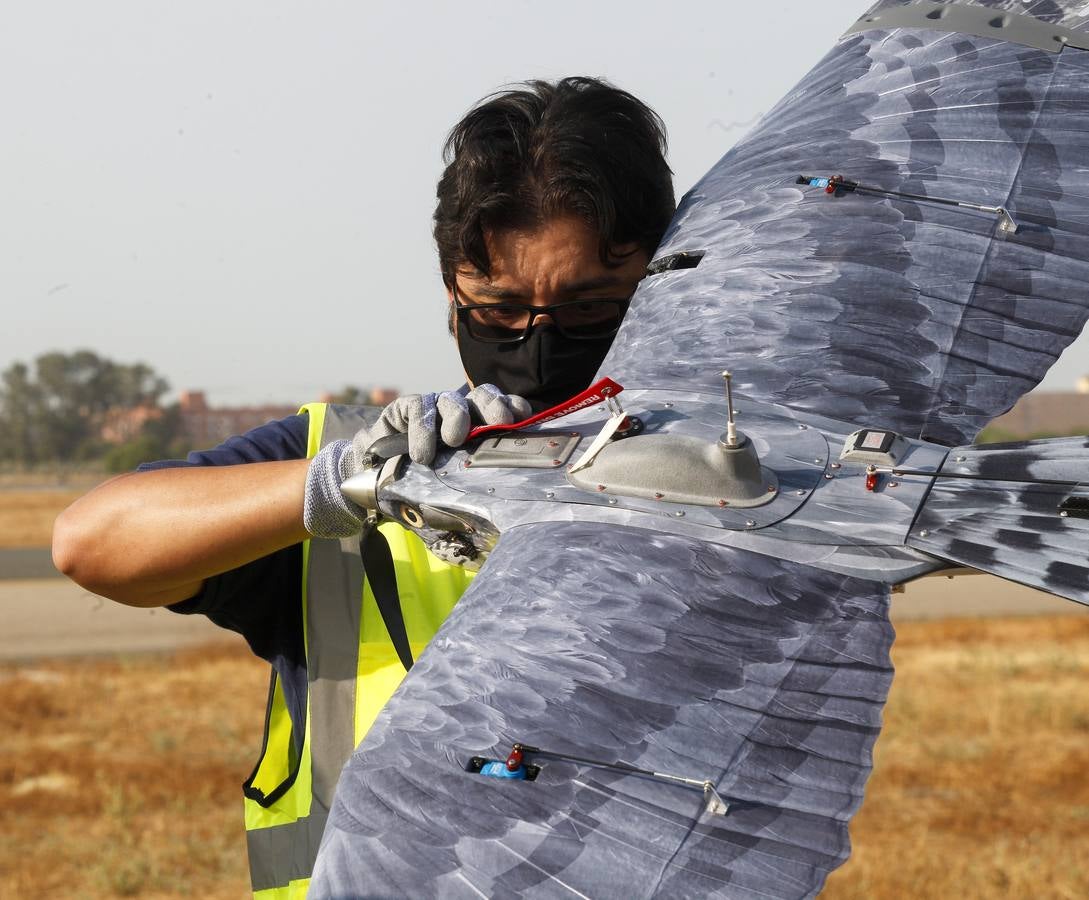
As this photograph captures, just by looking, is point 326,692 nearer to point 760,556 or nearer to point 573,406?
point 573,406

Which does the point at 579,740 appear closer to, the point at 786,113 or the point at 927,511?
the point at 927,511

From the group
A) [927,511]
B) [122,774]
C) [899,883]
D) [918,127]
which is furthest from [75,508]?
[122,774]

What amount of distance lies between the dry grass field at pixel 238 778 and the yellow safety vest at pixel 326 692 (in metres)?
4.92

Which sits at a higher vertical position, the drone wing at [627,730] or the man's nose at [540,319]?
the man's nose at [540,319]

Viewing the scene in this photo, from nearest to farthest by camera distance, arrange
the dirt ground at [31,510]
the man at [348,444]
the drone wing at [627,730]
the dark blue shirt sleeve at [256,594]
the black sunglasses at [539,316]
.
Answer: the drone wing at [627,730] → the man at [348,444] → the dark blue shirt sleeve at [256,594] → the black sunglasses at [539,316] → the dirt ground at [31,510]

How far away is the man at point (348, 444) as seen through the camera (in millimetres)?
2566

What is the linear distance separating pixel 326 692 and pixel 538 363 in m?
0.89

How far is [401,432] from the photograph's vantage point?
2338 millimetres

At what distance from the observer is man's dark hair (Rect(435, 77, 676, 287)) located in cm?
281

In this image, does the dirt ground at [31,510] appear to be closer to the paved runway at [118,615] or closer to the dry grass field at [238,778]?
the paved runway at [118,615]

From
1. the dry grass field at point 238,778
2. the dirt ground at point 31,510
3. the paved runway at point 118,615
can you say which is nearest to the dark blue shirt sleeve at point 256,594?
the dry grass field at point 238,778

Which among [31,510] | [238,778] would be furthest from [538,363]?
[31,510]

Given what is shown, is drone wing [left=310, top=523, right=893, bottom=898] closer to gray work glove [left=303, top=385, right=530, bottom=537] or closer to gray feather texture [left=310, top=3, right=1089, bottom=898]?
gray feather texture [left=310, top=3, right=1089, bottom=898]

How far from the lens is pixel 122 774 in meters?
9.52
